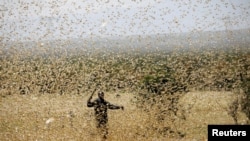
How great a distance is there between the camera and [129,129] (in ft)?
42.7

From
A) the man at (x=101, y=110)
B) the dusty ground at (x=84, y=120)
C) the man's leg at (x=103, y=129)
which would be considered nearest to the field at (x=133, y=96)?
the dusty ground at (x=84, y=120)

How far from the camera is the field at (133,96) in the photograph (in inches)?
514

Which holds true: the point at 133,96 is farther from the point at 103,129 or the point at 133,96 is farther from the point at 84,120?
the point at 103,129

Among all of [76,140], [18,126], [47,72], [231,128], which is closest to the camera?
[231,128]

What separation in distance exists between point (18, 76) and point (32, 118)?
8.28ft

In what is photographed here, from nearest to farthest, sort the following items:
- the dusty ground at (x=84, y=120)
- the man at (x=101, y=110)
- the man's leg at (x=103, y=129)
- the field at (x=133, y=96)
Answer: the man at (x=101, y=110) < the man's leg at (x=103, y=129) < the dusty ground at (x=84, y=120) < the field at (x=133, y=96)

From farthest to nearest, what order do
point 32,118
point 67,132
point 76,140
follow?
point 32,118 → point 67,132 → point 76,140

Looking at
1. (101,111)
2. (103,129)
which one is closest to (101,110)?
(101,111)

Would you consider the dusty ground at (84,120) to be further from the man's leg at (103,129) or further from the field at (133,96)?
the man's leg at (103,129)

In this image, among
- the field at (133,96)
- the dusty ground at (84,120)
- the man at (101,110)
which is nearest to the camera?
the man at (101,110)

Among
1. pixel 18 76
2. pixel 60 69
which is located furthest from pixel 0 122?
pixel 60 69

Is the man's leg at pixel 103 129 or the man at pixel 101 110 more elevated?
the man at pixel 101 110

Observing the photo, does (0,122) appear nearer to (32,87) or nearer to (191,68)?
(32,87)

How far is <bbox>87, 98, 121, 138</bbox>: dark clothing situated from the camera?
9664 mm
